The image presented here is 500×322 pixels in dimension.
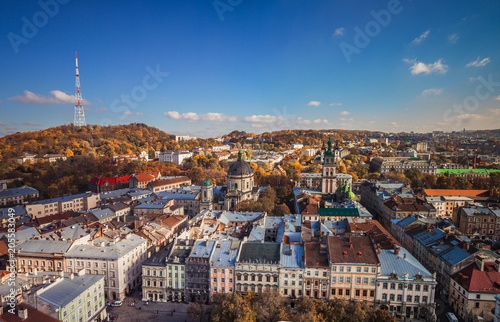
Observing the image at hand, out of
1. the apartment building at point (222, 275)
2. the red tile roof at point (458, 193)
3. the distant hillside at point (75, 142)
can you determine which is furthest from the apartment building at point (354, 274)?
the distant hillside at point (75, 142)

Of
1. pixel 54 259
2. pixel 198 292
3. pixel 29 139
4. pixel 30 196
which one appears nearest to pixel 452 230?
pixel 198 292

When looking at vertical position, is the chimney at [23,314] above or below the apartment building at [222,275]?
above

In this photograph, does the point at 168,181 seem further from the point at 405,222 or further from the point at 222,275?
the point at 405,222

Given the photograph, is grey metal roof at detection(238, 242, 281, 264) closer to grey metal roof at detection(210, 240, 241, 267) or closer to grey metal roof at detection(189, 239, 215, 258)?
grey metal roof at detection(210, 240, 241, 267)

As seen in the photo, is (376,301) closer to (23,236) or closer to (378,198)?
(378,198)

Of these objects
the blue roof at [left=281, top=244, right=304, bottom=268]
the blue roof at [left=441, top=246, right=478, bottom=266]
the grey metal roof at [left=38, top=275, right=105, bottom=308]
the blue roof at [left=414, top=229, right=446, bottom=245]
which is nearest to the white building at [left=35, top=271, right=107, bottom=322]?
the grey metal roof at [left=38, top=275, right=105, bottom=308]

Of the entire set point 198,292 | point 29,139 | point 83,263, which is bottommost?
point 198,292

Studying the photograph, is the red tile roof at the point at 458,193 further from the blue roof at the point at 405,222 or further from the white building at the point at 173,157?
the white building at the point at 173,157
